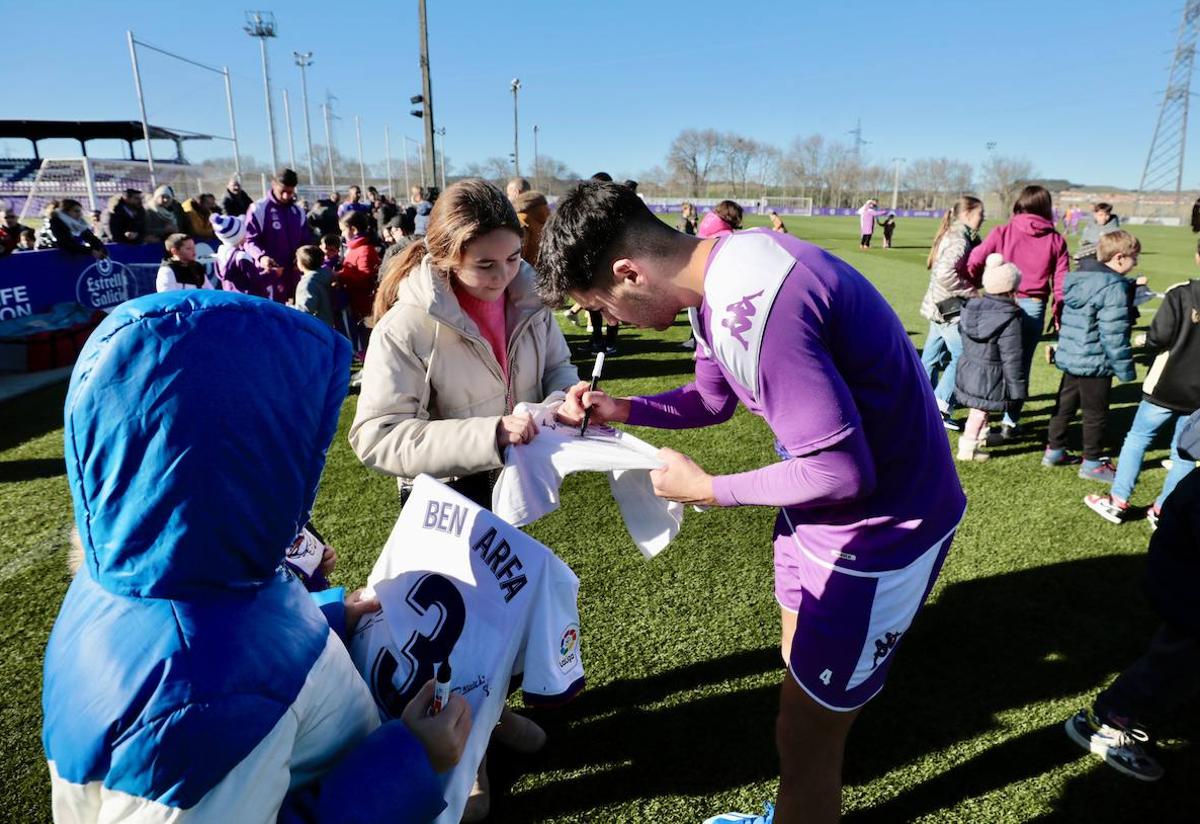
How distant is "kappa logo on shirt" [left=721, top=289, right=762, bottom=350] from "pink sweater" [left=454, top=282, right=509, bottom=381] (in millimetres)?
1073

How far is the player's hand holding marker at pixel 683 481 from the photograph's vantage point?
1.75 meters

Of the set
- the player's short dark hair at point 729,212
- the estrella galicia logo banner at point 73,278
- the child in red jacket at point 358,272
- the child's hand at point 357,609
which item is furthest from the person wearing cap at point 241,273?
the child's hand at point 357,609

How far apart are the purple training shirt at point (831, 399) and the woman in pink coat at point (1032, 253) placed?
17.1ft

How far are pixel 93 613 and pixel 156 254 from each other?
485 inches

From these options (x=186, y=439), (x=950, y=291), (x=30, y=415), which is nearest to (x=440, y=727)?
(x=186, y=439)

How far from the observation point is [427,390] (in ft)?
7.15

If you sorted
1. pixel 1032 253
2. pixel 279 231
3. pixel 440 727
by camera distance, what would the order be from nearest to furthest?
A: 1. pixel 440 727
2. pixel 1032 253
3. pixel 279 231

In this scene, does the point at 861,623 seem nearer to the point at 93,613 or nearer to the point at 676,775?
the point at 676,775

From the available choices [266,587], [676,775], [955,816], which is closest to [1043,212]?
[955,816]

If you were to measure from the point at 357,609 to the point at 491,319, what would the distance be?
1137mm

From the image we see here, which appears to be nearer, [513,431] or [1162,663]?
[513,431]

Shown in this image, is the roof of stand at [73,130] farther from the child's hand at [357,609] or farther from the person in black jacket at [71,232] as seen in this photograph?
the child's hand at [357,609]

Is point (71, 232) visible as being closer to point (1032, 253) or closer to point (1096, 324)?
point (1032, 253)

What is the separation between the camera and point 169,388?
33.2 inches
